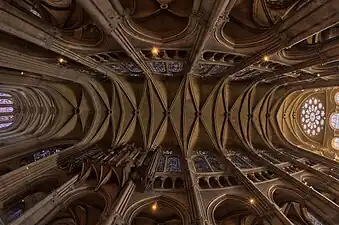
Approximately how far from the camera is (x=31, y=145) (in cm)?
1506

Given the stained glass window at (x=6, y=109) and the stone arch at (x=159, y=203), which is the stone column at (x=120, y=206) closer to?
the stone arch at (x=159, y=203)

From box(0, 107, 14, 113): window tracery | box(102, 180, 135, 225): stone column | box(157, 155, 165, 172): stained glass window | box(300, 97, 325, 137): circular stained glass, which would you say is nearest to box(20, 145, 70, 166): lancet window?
box(0, 107, 14, 113): window tracery

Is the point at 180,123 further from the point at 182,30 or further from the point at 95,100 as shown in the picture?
the point at 182,30

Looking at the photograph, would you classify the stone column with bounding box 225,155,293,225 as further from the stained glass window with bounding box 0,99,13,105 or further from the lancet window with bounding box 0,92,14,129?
the stained glass window with bounding box 0,99,13,105

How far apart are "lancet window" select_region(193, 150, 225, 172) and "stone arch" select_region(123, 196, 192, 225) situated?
12.8 ft

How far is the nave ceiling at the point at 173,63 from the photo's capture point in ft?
33.1

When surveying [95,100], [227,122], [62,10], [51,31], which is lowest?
[227,122]

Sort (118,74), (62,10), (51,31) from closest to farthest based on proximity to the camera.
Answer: (51,31) → (62,10) → (118,74)

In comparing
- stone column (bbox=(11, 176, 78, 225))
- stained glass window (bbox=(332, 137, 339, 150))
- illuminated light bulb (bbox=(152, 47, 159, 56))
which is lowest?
stone column (bbox=(11, 176, 78, 225))

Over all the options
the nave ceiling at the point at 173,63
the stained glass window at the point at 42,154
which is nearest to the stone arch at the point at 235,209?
the nave ceiling at the point at 173,63

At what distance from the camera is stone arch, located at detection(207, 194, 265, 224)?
1174cm

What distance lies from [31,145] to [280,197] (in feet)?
44.6

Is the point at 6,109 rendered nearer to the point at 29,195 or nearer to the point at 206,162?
the point at 29,195

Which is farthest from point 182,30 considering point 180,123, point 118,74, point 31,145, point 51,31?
point 31,145
